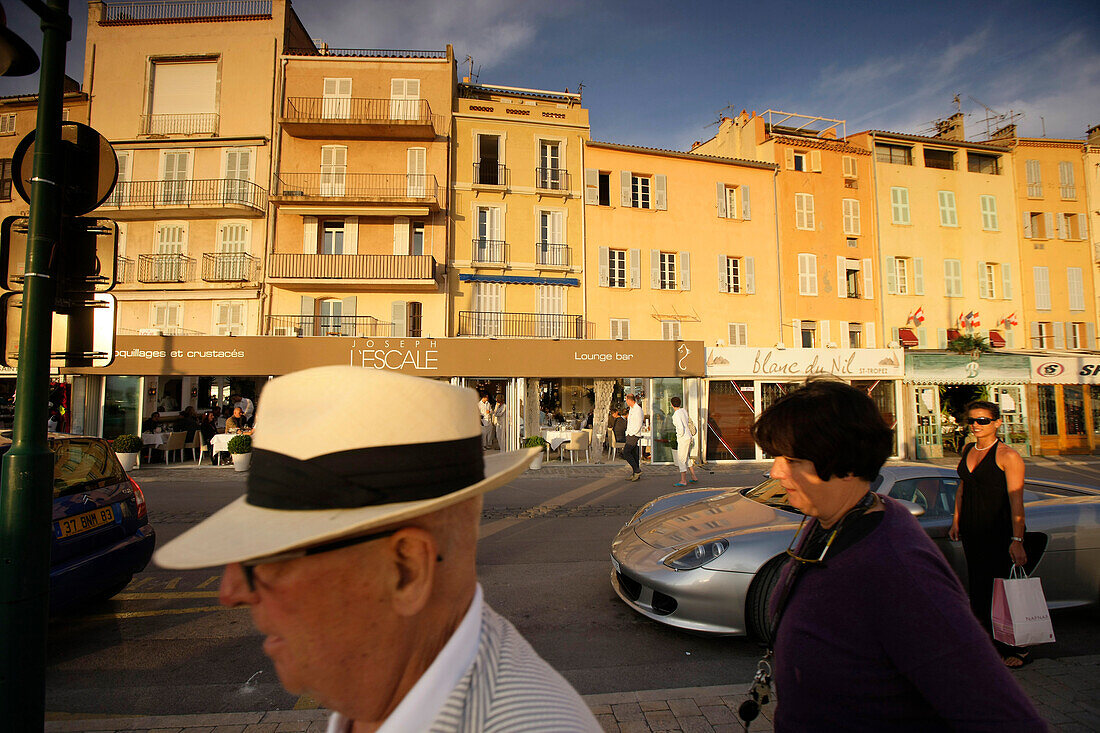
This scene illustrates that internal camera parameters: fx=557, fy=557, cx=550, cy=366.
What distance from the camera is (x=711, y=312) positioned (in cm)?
2127

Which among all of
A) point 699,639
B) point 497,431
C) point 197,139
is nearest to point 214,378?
point 197,139

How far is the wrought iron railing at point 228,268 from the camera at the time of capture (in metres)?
19.1

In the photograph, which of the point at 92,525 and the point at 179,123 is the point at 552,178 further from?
the point at 92,525

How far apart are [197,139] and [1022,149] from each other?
33.5 meters

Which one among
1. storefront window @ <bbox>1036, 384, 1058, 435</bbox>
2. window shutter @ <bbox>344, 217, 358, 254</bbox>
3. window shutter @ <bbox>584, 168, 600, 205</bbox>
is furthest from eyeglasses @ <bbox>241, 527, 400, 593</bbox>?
storefront window @ <bbox>1036, 384, 1058, 435</bbox>

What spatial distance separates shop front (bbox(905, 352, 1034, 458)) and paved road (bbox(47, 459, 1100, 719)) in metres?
17.4

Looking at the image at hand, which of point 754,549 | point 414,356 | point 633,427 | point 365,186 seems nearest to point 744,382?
point 633,427

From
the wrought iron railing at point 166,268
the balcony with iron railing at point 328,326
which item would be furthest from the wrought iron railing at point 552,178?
the wrought iron railing at point 166,268

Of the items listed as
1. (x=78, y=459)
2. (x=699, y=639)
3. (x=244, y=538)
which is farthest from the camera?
(x=78, y=459)

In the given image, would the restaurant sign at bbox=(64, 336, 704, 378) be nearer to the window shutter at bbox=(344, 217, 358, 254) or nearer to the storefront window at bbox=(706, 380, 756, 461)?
the storefront window at bbox=(706, 380, 756, 461)

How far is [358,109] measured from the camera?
67.3 feet

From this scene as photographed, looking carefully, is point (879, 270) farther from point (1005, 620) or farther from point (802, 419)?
point (802, 419)

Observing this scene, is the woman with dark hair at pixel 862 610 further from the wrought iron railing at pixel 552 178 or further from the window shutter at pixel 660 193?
the window shutter at pixel 660 193

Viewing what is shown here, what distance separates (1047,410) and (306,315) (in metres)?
26.7
